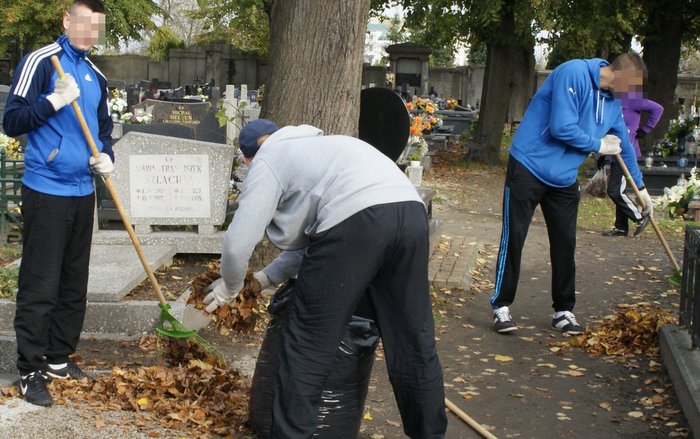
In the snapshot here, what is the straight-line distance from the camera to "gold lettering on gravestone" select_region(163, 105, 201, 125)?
1491cm

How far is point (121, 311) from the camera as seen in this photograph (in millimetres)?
5773

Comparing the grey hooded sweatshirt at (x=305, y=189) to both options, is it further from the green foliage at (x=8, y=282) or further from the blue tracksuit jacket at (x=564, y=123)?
the green foliage at (x=8, y=282)

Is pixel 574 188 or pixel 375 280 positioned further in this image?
pixel 574 188

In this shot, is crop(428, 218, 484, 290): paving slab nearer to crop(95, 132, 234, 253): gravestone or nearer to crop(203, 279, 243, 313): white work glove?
crop(95, 132, 234, 253): gravestone

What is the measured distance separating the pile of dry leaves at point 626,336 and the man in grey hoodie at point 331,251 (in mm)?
2635

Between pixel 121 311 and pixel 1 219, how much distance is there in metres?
3.49

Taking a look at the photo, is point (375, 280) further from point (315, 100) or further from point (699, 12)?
point (699, 12)

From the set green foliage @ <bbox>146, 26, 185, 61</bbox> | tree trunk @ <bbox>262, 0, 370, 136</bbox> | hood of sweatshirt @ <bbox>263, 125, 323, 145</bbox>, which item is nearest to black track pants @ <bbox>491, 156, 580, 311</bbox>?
tree trunk @ <bbox>262, 0, 370, 136</bbox>

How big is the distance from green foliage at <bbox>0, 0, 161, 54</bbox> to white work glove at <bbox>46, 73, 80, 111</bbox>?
28.1m

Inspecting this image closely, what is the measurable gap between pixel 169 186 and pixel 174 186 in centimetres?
4

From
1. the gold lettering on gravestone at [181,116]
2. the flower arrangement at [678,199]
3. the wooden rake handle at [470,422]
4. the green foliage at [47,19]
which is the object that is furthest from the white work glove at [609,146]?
the green foliage at [47,19]

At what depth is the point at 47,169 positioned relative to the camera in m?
4.39

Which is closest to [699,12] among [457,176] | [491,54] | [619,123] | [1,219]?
[491,54]

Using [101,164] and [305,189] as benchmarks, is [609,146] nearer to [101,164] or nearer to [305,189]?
[305,189]
